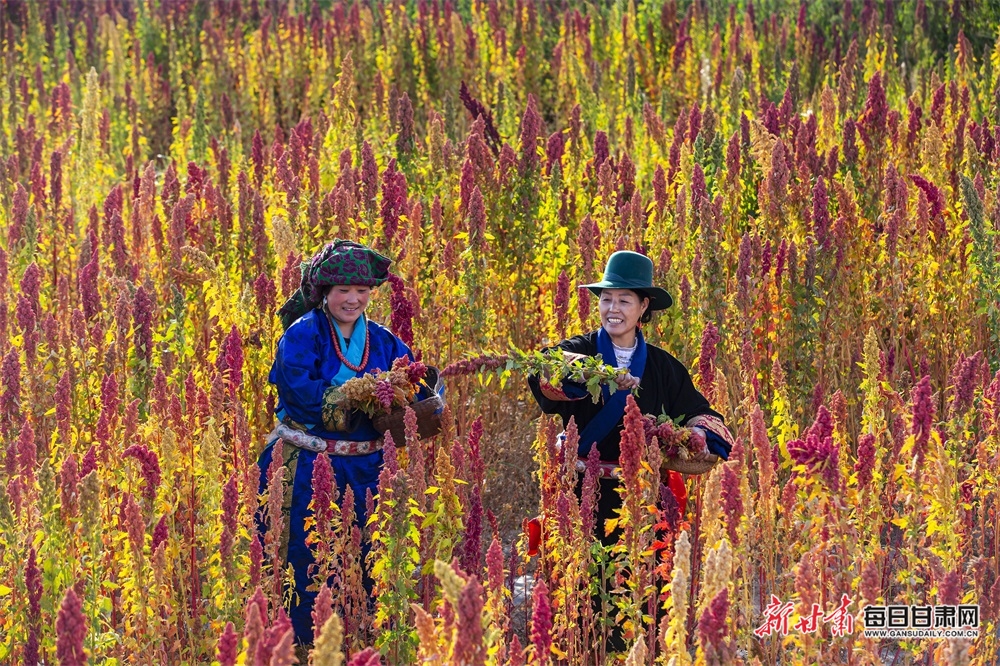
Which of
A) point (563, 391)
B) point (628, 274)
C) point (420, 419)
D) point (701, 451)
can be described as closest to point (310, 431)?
point (420, 419)

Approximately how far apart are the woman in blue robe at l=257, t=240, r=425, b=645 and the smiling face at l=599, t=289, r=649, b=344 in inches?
26.1

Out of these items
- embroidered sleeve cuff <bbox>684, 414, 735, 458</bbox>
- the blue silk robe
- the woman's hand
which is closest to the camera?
the woman's hand

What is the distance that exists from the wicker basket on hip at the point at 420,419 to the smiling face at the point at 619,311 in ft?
1.91

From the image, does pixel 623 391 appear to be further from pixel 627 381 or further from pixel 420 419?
pixel 420 419

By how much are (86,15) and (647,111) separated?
9061 millimetres

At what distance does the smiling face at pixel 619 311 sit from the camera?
177 inches

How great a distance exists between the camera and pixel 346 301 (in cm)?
455

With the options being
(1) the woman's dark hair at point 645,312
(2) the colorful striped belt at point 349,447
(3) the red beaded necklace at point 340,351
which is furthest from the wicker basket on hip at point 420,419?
(1) the woman's dark hair at point 645,312

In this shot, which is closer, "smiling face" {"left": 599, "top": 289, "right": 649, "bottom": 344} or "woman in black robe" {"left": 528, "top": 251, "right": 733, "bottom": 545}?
"woman in black robe" {"left": 528, "top": 251, "right": 733, "bottom": 545}

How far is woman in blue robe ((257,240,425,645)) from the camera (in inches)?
176

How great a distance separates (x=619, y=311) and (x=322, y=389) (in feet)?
3.15

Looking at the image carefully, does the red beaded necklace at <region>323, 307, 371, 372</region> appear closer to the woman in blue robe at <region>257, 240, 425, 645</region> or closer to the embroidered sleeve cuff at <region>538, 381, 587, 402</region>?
the woman in blue robe at <region>257, 240, 425, 645</region>

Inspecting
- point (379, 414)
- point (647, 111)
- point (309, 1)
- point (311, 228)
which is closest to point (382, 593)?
point (379, 414)

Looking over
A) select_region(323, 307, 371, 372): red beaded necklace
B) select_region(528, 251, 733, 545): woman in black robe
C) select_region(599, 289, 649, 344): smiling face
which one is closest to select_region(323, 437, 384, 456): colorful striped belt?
select_region(323, 307, 371, 372): red beaded necklace
